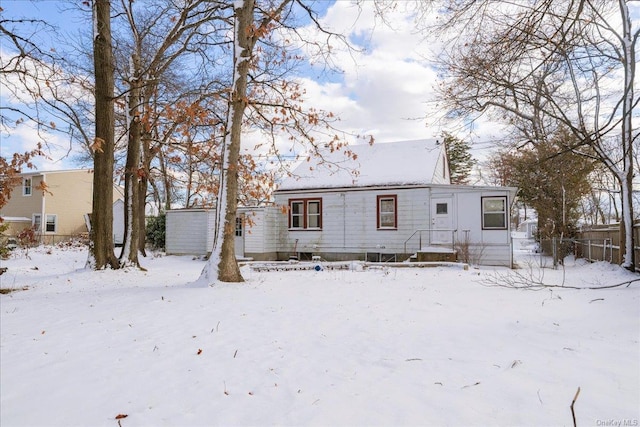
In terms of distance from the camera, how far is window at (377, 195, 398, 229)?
17.2m

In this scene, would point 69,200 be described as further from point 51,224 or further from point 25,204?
point 25,204

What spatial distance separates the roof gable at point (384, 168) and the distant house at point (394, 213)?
44mm

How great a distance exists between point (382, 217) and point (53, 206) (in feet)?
85.2

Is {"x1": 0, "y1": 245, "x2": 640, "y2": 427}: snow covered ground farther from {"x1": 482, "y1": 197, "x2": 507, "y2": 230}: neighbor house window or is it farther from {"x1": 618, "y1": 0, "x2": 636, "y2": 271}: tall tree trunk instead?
{"x1": 482, "y1": 197, "x2": 507, "y2": 230}: neighbor house window

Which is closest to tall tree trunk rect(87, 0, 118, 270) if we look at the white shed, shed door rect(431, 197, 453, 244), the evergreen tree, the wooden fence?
the white shed

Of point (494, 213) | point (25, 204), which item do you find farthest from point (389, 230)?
point (25, 204)

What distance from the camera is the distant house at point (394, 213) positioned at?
15.9 metres

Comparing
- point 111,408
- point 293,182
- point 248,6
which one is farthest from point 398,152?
point 111,408

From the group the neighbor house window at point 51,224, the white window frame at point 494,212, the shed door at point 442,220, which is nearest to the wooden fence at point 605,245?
the white window frame at point 494,212

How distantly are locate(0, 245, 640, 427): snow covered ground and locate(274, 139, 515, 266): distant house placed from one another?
28.7 ft

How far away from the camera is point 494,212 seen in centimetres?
1599

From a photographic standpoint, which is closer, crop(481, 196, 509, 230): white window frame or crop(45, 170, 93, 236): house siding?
crop(481, 196, 509, 230): white window frame

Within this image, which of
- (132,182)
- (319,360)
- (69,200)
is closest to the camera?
(319,360)

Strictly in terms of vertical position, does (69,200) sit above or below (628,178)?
above
